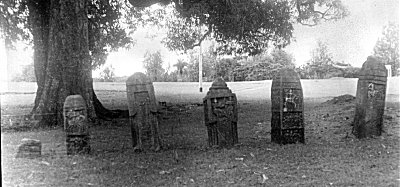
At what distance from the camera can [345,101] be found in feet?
37.4

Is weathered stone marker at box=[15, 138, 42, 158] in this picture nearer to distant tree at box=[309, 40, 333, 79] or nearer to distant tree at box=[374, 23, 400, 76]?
distant tree at box=[374, 23, 400, 76]

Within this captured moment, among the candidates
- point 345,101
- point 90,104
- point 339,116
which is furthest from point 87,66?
point 345,101

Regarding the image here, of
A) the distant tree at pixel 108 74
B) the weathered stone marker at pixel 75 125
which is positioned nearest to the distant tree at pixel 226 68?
the distant tree at pixel 108 74

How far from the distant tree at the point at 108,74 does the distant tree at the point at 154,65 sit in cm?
129

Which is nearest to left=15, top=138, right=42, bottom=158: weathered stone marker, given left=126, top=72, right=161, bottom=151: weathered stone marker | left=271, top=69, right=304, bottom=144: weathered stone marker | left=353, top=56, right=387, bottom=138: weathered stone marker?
left=126, top=72, right=161, bottom=151: weathered stone marker

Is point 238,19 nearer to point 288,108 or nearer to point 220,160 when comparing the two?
point 288,108

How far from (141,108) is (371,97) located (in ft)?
13.2

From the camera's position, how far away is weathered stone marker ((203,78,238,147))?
654 cm

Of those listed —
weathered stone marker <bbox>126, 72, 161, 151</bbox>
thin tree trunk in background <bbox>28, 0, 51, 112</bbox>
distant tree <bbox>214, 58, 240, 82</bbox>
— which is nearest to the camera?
weathered stone marker <bbox>126, 72, 161, 151</bbox>

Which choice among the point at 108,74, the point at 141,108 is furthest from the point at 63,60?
the point at 141,108

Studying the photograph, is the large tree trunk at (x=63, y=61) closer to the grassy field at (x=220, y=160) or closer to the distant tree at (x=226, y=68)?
the grassy field at (x=220, y=160)

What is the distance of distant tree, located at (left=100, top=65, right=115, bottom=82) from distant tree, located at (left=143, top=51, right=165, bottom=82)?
4.23ft

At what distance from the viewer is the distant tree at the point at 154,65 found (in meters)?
9.56

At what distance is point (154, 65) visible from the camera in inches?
385
